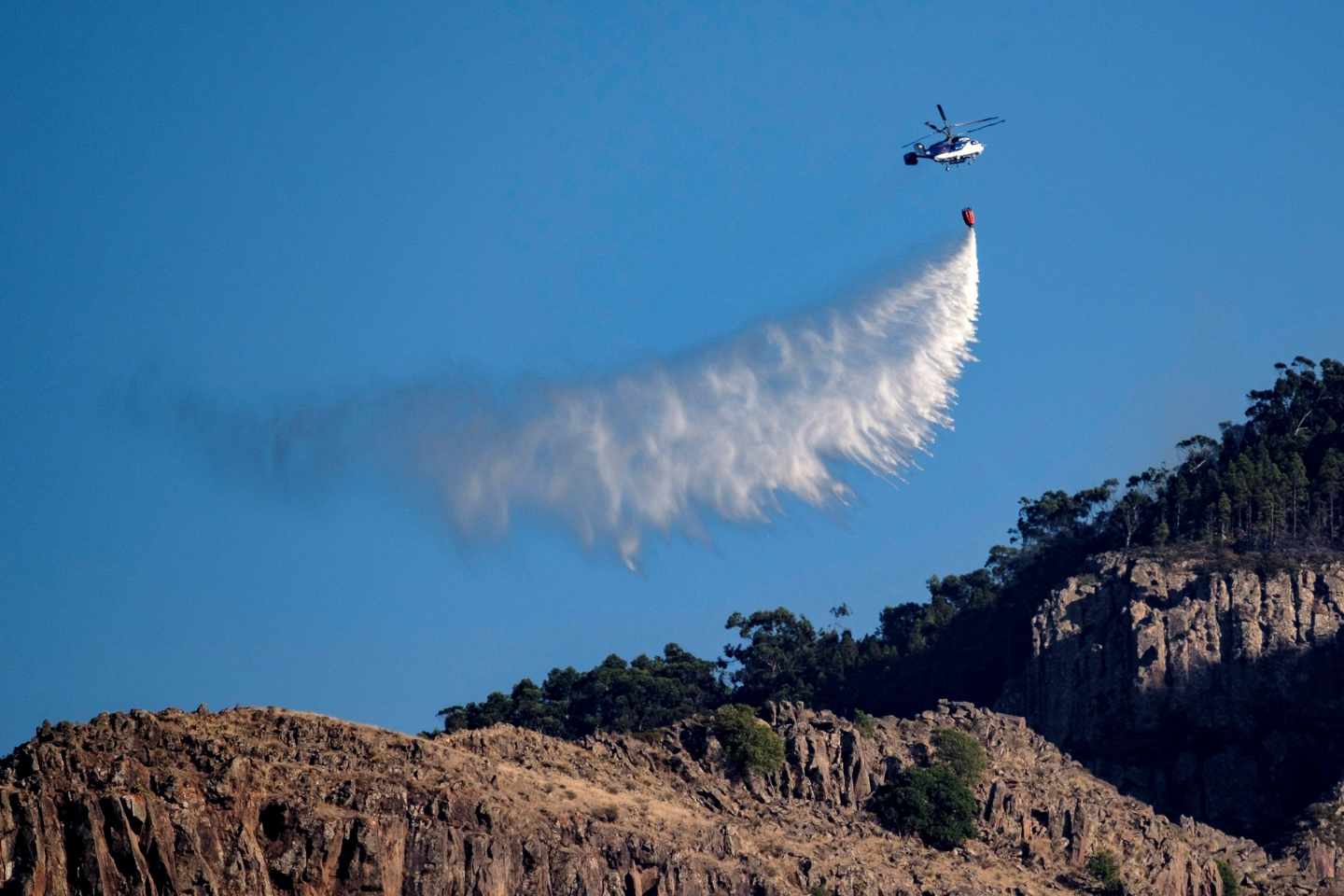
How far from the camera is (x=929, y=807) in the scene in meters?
159

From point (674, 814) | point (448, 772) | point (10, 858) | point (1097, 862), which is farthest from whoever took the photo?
point (1097, 862)

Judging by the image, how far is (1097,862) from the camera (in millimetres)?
157875

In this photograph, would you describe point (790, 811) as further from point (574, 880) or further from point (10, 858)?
point (10, 858)

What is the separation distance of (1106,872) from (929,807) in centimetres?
944

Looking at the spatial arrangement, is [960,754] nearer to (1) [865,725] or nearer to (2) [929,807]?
(1) [865,725]

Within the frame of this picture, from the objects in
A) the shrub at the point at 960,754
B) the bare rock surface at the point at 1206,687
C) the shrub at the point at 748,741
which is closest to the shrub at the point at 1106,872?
the shrub at the point at 960,754

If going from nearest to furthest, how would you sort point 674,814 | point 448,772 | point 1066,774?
1. point 448,772
2. point 674,814
3. point 1066,774

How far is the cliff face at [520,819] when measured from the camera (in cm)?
11944

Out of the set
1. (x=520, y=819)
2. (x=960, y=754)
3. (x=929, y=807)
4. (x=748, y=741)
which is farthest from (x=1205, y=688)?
(x=520, y=819)

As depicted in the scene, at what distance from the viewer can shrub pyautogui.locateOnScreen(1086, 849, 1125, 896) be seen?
511ft

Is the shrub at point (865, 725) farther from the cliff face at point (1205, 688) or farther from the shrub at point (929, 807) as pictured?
the cliff face at point (1205, 688)

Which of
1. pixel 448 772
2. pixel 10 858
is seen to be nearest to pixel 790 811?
pixel 448 772

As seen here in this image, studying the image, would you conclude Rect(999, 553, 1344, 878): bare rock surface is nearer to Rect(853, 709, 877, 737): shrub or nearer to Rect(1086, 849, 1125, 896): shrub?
Rect(853, 709, 877, 737): shrub

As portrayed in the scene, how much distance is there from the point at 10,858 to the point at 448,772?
86.2ft
